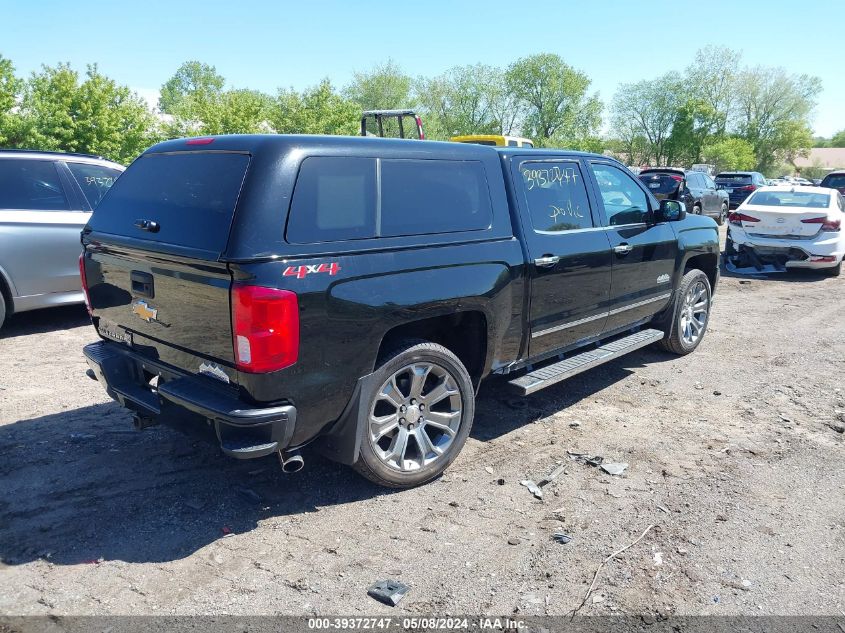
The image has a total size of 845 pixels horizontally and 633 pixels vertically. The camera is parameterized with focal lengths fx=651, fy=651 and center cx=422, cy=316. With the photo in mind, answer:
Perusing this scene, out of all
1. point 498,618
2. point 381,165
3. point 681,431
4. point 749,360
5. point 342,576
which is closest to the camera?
point 498,618

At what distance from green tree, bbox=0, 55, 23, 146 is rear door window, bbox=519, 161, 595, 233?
20.8 metres

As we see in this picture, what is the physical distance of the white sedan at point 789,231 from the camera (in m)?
10.9

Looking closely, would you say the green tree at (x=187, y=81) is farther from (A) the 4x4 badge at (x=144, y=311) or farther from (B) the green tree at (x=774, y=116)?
(A) the 4x4 badge at (x=144, y=311)

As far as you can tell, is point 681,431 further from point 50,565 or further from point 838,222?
point 838,222

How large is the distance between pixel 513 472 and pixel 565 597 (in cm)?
124

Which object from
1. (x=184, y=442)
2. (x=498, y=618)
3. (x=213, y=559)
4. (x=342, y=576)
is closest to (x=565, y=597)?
(x=498, y=618)

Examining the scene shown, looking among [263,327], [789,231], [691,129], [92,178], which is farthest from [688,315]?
[691,129]

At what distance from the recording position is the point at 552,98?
79688 mm

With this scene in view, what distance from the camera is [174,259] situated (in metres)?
3.26

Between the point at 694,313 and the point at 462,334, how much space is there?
3.62 metres

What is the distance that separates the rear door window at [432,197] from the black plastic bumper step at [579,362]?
1.13 meters

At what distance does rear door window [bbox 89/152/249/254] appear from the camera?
3.18 m

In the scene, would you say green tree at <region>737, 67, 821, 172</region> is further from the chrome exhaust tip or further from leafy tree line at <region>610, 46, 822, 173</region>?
the chrome exhaust tip

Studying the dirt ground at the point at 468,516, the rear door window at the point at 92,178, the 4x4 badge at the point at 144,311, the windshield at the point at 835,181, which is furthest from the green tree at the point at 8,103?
the windshield at the point at 835,181
